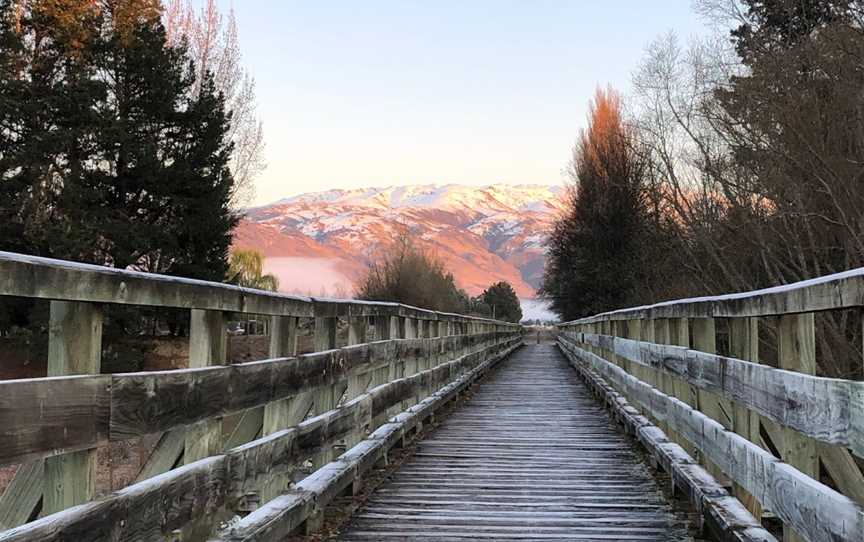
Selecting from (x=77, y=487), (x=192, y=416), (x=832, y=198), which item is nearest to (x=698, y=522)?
(x=192, y=416)

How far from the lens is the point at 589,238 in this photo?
40.6 meters

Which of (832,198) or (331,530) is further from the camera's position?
(832,198)

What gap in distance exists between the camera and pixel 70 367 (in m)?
2.19

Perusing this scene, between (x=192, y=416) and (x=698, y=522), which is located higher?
(x=192, y=416)

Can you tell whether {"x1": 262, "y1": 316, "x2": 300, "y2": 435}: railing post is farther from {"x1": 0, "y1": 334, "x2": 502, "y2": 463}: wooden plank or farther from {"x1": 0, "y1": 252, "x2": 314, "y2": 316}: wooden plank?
{"x1": 0, "y1": 252, "x2": 314, "y2": 316}: wooden plank

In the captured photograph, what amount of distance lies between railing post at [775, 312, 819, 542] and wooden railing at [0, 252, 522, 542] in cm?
219

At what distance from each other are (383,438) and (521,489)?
113 cm

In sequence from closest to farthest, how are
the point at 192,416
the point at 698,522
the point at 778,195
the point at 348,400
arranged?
1. the point at 192,416
2. the point at 698,522
3. the point at 348,400
4. the point at 778,195

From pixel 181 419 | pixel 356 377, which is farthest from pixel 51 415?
pixel 356 377

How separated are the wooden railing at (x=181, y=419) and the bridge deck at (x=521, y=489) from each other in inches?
17.2

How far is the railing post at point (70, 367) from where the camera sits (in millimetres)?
2156

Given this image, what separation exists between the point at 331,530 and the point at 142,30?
3112 cm

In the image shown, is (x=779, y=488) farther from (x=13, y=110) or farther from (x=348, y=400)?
(x=13, y=110)

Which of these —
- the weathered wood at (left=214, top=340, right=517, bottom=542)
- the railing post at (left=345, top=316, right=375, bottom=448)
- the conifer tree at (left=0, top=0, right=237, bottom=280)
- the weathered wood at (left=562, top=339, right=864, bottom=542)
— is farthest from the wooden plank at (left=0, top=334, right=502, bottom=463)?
the conifer tree at (left=0, top=0, right=237, bottom=280)
